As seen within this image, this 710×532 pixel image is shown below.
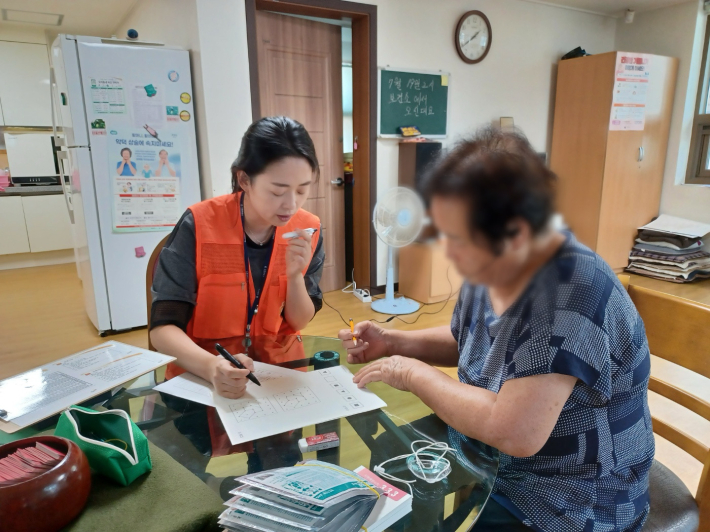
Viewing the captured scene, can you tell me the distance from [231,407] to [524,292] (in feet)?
2.84

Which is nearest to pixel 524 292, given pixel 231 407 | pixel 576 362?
pixel 576 362

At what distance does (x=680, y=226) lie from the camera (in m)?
3.58

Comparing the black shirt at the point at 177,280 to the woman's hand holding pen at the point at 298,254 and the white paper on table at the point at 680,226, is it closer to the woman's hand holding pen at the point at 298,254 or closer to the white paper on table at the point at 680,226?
the woman's hand holding pen at the point at 298,254

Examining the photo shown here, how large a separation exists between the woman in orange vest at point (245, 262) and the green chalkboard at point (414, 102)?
7.62 feet

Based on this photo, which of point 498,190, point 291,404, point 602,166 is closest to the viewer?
point 498,190

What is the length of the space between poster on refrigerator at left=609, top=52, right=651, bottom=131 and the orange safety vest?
37.1 inches

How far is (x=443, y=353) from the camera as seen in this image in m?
1.09

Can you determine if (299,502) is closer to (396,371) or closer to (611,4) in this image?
(396,371)

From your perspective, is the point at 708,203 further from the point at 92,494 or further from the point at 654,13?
the point at 92,494

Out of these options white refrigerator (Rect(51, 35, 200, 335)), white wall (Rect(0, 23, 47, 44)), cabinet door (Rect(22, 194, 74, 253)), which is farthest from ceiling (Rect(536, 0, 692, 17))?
cabinet door (Rect(22, 194, 74, 253))

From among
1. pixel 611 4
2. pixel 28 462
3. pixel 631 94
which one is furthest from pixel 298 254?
pixel 611 4

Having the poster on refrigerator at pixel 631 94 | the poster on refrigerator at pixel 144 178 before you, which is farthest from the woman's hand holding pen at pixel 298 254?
the poster on refrigerator at pixel 144 178

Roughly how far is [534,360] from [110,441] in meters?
0.63

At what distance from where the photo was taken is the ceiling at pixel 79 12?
4062 mm
